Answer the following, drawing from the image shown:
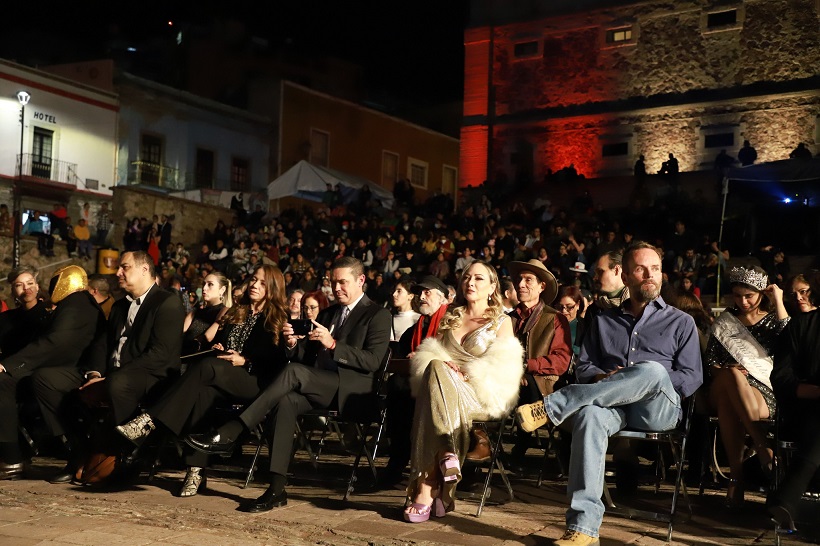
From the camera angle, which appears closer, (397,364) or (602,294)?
(397,364)

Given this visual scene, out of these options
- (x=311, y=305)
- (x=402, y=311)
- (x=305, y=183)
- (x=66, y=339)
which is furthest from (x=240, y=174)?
(x=66, y=339)

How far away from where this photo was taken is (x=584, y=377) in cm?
546

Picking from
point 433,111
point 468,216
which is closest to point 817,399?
point 468,216

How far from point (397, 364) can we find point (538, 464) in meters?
1.93

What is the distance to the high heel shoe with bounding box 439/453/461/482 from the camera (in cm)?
526

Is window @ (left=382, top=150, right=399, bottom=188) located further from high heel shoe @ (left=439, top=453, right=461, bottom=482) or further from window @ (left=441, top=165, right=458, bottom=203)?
high heel shoe @ (left=439, top=453, right=461, bottom=482)

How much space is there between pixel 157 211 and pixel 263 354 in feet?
78.2

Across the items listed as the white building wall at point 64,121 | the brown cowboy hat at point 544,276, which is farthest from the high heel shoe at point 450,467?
the white building wall at point 64,121

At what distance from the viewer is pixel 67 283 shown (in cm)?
757

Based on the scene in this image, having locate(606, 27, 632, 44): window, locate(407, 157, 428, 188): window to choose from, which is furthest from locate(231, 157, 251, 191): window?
locate(606, 27, 632, 44): window

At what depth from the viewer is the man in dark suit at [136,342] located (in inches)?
256

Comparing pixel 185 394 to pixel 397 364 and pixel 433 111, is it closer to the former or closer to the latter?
pixel 397 364

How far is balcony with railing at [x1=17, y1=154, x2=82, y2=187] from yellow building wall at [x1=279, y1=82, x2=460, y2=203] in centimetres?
769

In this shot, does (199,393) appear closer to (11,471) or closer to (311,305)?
(11,471)
